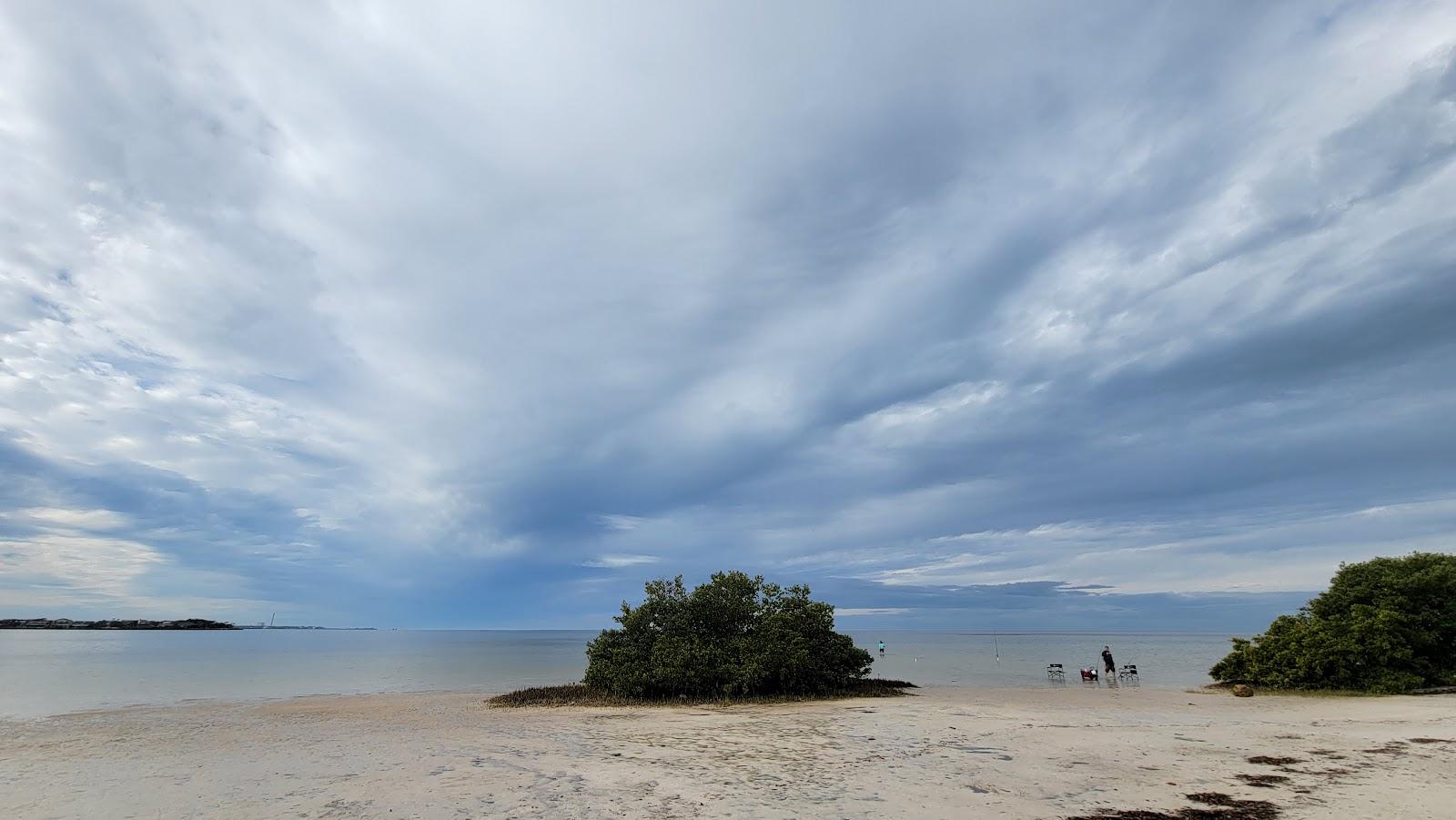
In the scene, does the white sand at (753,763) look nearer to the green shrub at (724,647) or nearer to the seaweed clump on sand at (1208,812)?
the seaweed clump on sand at (1208,812)

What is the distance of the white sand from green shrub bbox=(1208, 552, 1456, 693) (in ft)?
9.45

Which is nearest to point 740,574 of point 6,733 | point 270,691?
point 6,733

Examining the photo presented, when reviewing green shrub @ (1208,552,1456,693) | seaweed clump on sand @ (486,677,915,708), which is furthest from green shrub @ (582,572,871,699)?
green shrub @ (1208,552,1456,693)

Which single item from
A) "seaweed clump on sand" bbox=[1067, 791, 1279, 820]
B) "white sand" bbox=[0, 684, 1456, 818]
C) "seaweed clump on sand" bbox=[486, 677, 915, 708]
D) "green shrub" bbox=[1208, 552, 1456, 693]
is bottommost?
"seaweed clump on sand" bbox=[486, 677, 915, 708]

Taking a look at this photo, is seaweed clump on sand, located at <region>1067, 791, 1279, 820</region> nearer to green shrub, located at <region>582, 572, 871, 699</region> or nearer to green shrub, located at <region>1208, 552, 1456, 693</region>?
green shrub, located at <region>582, 572, 871, 699</region>

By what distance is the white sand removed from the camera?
9.96 meters

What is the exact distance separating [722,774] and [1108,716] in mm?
13777

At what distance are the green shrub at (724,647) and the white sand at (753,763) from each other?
279 centimetres

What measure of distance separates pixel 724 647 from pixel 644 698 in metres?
3.55

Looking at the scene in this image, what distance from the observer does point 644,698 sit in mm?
Result: 24812

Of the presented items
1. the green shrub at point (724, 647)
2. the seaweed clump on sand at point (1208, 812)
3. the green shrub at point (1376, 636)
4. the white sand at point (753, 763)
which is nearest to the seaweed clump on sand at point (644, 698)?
the green shrub at point (724, 647)

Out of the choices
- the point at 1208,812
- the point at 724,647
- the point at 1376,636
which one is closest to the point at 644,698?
the point at 724,647

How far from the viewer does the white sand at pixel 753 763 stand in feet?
32.7

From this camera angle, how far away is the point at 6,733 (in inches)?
768
